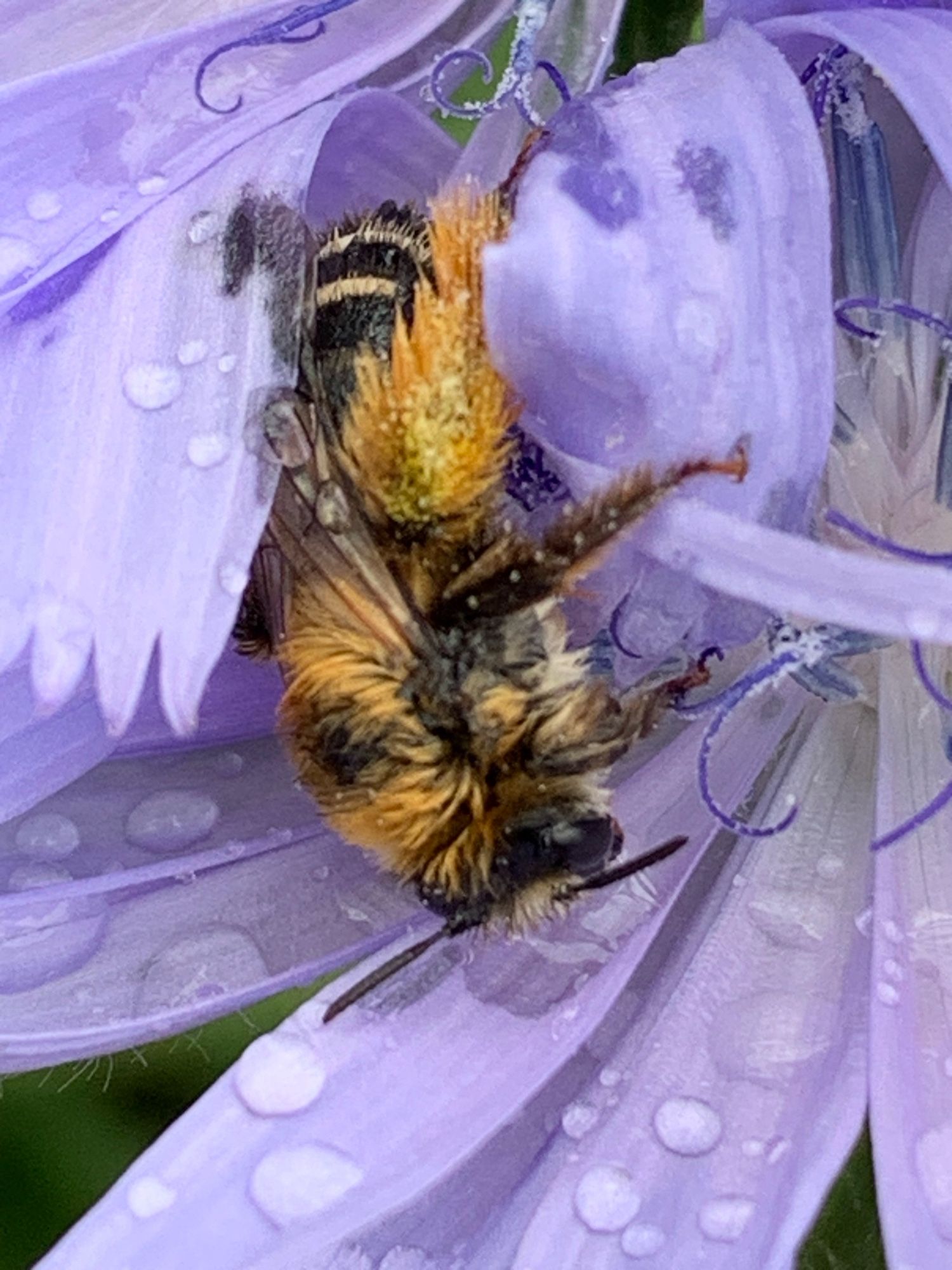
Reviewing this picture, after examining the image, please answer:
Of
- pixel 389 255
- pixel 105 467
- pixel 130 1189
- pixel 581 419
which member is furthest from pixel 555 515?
pixel 130 1189

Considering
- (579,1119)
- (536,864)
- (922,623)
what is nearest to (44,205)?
(536,864)

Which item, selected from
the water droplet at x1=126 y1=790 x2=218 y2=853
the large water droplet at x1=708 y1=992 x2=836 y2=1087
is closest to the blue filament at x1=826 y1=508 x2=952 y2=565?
the large water droplet at x1=708 y1=992 x2=836 y2=1087

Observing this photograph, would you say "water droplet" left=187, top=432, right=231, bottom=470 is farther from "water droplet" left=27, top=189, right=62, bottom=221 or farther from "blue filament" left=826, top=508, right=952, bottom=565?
"blue filament" left=826, top=508, right=952, bottom=565

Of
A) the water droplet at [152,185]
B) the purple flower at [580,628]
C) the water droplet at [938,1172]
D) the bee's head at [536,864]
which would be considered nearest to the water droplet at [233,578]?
the purple flower at [580,628]

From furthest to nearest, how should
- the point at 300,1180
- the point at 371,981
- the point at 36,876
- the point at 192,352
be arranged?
the point at 36,876 < the point at 371,981 < the point at 300,1180 < the point at 192,352

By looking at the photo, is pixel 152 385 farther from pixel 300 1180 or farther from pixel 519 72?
pixel 300 1180

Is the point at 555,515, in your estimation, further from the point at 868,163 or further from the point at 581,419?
the point at 868,163
